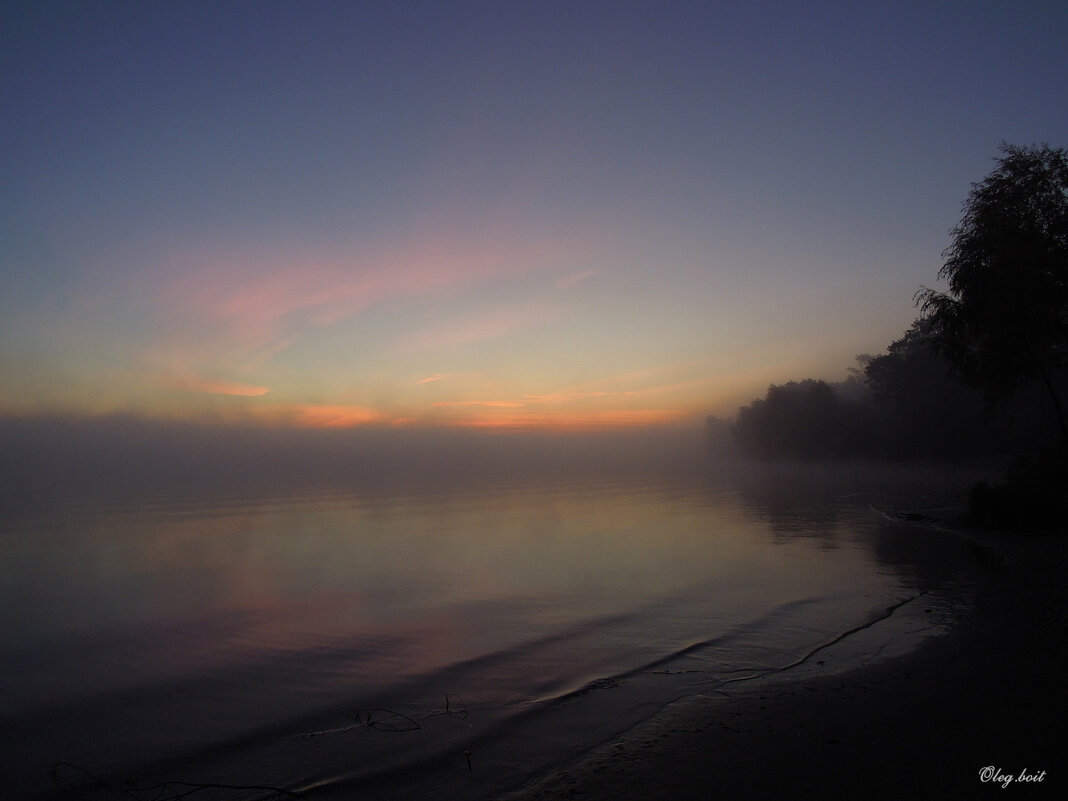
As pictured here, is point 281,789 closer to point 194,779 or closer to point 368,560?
point 194,779

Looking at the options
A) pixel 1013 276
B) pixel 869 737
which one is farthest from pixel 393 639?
pixel 1013 276

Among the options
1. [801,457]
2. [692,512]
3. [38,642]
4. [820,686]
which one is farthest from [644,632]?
[801,457]

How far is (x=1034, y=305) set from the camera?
23438 millimetres

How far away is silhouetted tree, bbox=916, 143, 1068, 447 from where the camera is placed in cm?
2338

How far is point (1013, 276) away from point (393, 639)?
25.3 meters

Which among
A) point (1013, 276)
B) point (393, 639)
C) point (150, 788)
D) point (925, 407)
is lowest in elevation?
point (393, 639)

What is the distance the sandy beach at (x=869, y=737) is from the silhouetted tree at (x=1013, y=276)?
18.2 m

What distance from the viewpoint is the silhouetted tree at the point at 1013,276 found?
23375mm

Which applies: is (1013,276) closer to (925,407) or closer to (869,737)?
(869,737)

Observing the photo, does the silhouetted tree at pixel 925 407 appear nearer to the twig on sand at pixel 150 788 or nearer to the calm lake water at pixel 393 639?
the calm lake water at pixel 393 639

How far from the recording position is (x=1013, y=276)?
23.3 m

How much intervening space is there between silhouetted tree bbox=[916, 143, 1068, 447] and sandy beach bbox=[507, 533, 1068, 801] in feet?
59.8

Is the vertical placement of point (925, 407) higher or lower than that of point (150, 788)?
higher

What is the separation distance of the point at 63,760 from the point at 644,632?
33.5ft
